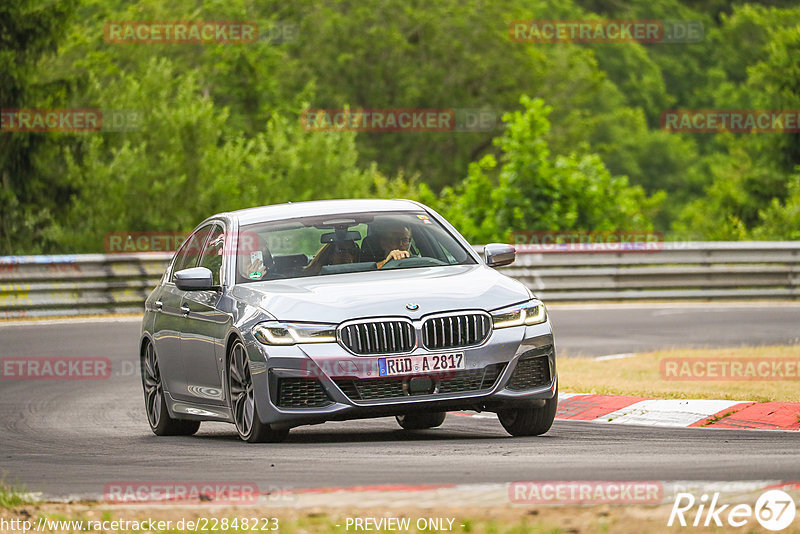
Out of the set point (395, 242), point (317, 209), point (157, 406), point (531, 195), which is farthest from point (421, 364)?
point (531, 195)

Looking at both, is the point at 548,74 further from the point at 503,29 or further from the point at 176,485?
the point at 176,485

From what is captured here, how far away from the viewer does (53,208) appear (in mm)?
40469

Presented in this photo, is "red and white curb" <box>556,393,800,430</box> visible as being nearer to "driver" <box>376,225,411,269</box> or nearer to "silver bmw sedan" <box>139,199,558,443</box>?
"silver bmw sedan" <box>139,199,558,443</box>

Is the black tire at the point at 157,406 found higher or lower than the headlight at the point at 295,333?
lower

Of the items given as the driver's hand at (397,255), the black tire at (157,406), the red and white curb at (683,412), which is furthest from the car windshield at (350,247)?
the red and white curb at (683,412)

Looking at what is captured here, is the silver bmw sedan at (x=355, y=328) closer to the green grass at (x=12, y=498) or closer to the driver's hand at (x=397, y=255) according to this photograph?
the driver's hand at (x=397, y=255)

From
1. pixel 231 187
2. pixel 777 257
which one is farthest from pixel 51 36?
pixel 777 257

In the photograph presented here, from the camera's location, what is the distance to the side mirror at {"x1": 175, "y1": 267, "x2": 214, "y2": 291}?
34.1 feet

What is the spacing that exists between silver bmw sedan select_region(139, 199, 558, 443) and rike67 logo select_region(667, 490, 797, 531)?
126 inches

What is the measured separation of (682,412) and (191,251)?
380 cm

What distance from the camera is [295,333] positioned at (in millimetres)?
9391

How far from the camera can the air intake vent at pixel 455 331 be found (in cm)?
939

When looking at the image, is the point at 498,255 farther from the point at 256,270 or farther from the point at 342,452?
the point at 342,452

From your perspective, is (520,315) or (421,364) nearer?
(421,364)
